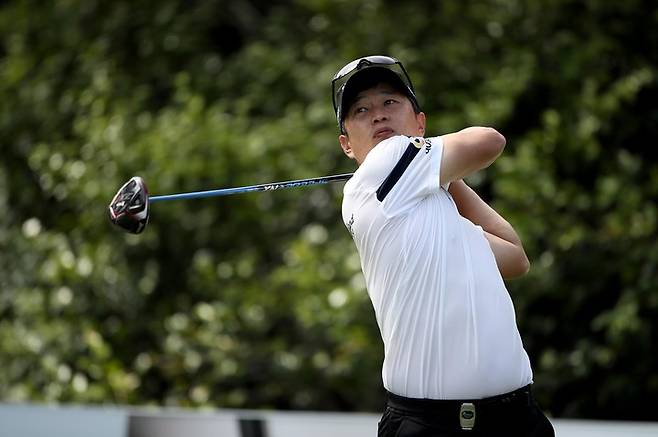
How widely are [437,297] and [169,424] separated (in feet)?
8.34

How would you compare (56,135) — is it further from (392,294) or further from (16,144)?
(392,294)

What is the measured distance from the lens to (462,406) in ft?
8.09

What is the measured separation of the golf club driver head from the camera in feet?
9.96

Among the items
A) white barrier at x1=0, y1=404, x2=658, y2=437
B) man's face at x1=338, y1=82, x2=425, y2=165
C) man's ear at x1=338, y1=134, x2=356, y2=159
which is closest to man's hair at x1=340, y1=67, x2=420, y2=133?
man's face at x1=338, y1=82, x2=425, y2=165

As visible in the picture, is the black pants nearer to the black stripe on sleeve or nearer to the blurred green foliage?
the black stripe on sleeve

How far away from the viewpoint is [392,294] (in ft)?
8.41

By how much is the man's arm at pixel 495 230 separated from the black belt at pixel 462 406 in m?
0.43

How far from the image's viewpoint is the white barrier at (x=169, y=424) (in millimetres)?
4434

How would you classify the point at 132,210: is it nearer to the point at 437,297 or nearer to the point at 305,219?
the point at 437,297

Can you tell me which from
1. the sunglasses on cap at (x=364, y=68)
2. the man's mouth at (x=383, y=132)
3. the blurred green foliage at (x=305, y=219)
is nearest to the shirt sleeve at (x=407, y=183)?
the man's mouth at (x=383, y=132)

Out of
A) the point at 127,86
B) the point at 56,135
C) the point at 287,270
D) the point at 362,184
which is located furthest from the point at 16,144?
the point at 362,184

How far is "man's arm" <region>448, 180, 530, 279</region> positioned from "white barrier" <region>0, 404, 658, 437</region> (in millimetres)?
1403

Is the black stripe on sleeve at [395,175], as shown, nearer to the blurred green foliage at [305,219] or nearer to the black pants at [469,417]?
the black pants at [469,417]

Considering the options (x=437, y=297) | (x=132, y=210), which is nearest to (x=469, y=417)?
(x=437, y=297)
